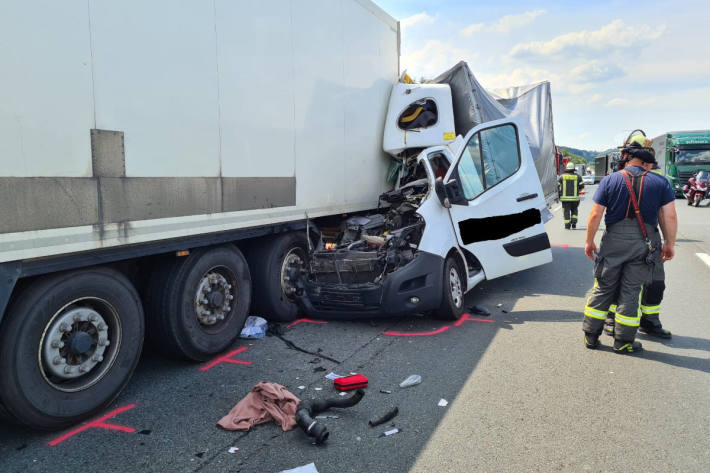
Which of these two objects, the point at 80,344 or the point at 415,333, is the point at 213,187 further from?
the point at 415,333

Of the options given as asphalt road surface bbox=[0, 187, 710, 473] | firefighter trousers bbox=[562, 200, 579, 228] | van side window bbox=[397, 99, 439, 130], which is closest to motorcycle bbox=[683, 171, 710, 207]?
firefighter trousers bbox=[562, 200, 579, 228]

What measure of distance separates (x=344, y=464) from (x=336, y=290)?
9.03ft

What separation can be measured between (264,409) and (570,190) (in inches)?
450

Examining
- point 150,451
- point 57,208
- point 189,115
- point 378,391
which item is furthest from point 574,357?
point 57,208

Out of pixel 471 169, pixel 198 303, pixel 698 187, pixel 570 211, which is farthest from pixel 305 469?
pixel 698 187

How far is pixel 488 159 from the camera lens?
21.4 ft

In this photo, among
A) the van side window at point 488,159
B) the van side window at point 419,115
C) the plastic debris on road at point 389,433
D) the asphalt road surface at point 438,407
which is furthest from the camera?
the van side window at point 419,115

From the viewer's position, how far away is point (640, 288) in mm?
4797

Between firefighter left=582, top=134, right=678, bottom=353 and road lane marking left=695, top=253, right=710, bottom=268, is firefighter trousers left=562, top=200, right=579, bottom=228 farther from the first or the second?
firefighter left=582, top=134, right=678, bottom=353

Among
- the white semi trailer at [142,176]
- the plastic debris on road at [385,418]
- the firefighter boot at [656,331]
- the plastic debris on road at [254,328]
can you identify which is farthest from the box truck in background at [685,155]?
the plastic debris on road at [385,418]

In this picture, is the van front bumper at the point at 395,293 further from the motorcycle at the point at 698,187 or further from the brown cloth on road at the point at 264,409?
the motorcycle at the point at 698,187

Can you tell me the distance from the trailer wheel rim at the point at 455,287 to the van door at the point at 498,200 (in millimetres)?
376

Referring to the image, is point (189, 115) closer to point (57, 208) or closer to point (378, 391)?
point (57, 208)

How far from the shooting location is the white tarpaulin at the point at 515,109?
7.59 m
